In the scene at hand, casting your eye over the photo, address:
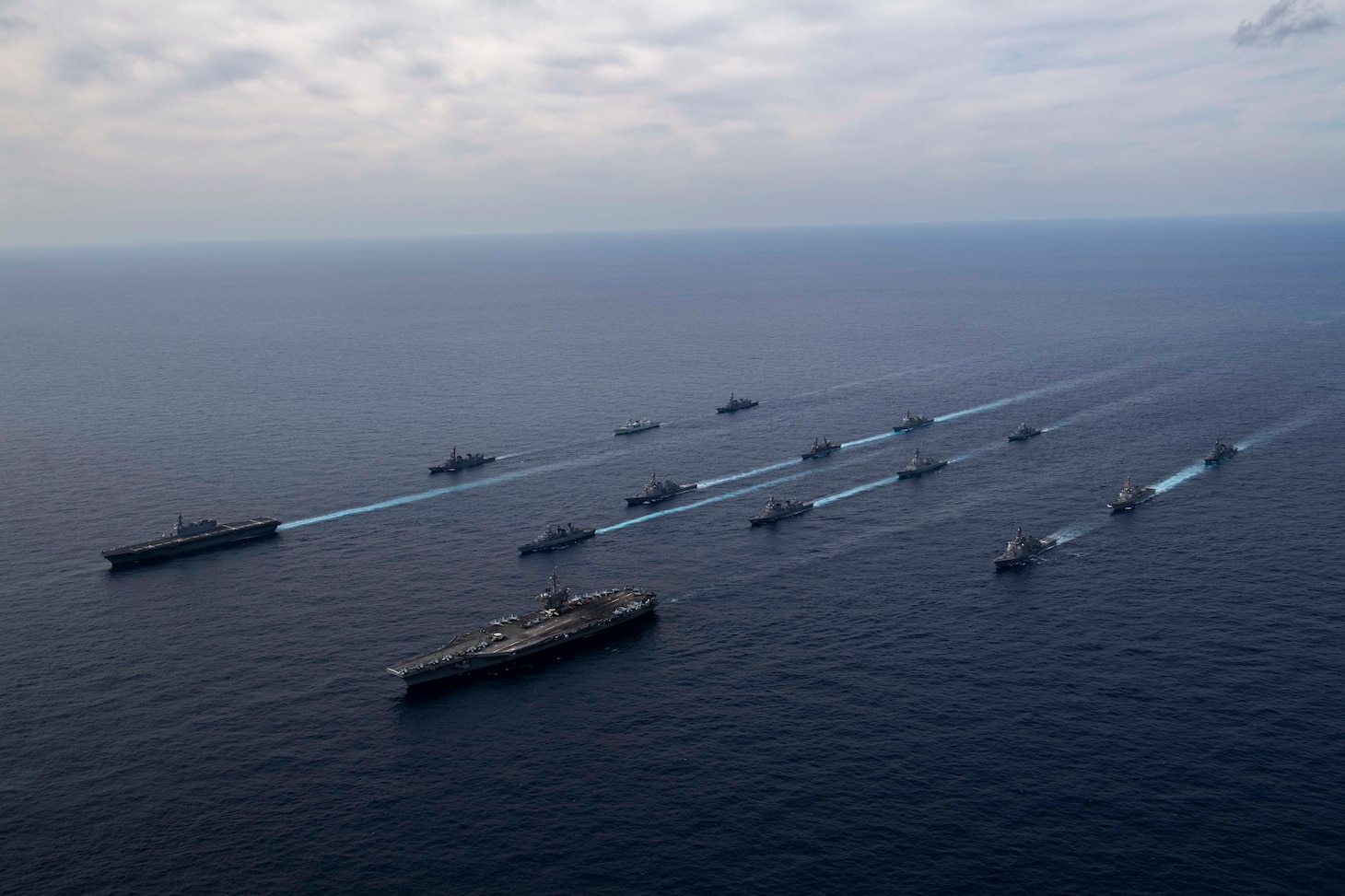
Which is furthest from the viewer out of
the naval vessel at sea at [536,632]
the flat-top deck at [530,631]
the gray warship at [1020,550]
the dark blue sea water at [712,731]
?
the gray warship at [1020,550]

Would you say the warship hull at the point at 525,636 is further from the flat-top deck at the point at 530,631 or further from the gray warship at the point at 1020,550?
the gray warship at the point at 1020,550

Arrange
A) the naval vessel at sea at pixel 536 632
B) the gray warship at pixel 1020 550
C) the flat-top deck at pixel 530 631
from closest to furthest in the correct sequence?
the naval vessel at sea at pixel 536 632
the flat-top deck at pixel 530 631
the gray warship at pixel 1020 550

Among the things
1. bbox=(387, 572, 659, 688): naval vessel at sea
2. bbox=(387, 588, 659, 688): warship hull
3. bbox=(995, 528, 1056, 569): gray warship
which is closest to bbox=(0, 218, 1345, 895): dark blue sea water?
bbox=(387, 588, 659, 688): warship hull

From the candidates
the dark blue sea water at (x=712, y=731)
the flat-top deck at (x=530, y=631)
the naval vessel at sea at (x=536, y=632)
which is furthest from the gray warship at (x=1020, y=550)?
the flat-top deck at (x=530, y=631)

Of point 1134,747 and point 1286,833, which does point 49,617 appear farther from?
point 1286,833

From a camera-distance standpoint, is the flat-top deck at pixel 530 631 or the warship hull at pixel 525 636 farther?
the flat-top deck at pixel 530 631

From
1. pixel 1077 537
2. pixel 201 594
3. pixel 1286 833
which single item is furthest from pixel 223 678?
pixel 1077 537

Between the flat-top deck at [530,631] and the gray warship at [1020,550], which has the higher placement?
the flat-top deck at [530,631]

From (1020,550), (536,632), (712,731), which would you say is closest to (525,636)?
(536,632)

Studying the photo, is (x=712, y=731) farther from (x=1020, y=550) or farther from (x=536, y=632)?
(x=1020, y=550)
